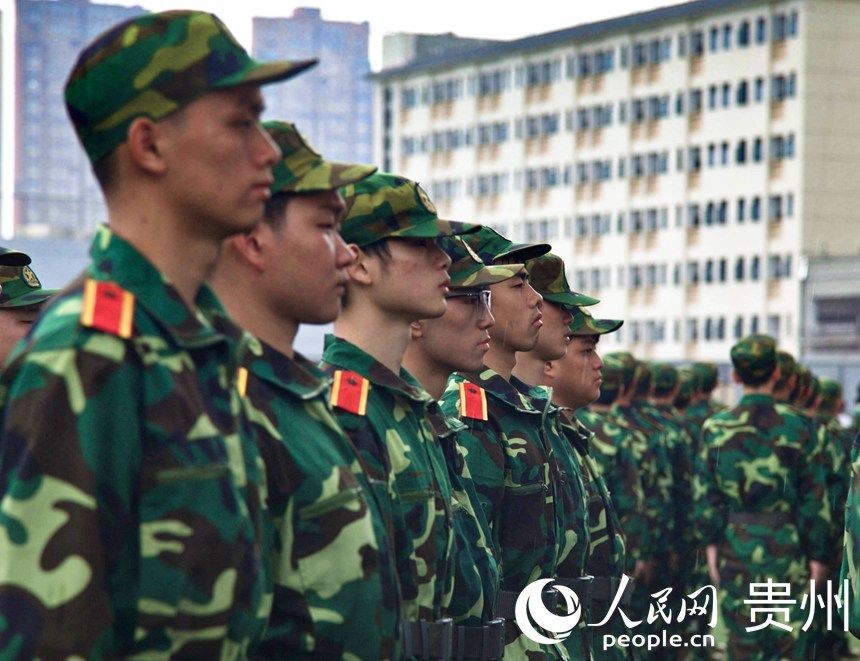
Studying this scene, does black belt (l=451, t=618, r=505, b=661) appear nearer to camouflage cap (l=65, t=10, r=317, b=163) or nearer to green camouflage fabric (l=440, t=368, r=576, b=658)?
green camouflage fabric (l=440, t=368, r=576, b=658)

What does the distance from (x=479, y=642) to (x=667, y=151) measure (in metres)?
80.0

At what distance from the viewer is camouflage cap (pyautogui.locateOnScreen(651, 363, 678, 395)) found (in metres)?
17.1

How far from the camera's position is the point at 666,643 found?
14.0m

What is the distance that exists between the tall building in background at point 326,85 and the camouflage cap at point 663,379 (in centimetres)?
15061

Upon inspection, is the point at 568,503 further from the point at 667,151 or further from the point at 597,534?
the point at 667,151

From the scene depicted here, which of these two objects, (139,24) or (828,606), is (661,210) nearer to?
(828,606)

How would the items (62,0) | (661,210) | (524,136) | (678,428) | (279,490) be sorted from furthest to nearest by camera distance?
(62,0) < (524,136) < (661,210) < (678,428) < (279,490)

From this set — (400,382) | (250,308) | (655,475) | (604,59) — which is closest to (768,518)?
(655,475)

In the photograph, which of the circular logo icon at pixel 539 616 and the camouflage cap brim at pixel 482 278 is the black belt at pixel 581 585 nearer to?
the circular logo icon at pixel 539 616

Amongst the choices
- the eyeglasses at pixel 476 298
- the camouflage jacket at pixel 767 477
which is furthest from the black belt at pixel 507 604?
the camouflage jacket at pixel 767 477

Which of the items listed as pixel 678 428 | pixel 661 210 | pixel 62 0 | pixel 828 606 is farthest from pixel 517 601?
pixel 62 0

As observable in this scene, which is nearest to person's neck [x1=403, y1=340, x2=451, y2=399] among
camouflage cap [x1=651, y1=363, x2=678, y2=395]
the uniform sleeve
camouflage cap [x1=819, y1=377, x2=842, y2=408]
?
the uniform sleeve

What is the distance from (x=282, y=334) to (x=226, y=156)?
91 centimetres

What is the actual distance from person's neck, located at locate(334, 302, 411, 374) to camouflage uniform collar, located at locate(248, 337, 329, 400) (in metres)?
1.05
